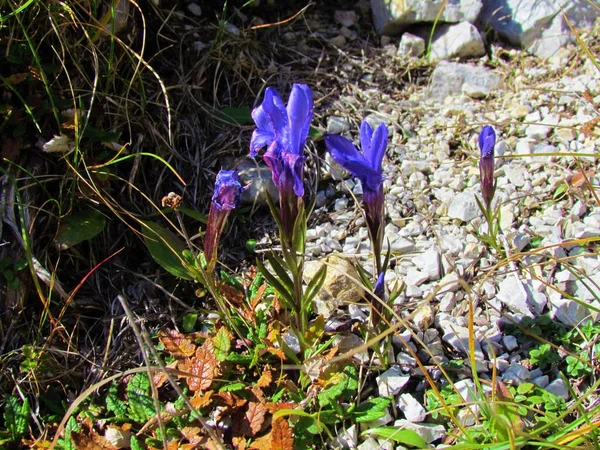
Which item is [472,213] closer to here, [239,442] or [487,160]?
[487,160]

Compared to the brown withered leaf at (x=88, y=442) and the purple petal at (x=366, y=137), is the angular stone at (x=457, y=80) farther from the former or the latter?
the brown withered leaf at (x=88, y=442)

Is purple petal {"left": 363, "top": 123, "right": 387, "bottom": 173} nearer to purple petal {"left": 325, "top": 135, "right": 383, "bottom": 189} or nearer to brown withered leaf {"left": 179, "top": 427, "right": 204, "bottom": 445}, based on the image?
purple petal {"left": 325, "top": 135, "right": 383, "bottom": 189}

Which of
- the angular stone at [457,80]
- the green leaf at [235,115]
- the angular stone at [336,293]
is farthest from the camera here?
the angular stone at [457,80]

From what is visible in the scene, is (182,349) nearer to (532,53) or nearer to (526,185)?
(526,185)

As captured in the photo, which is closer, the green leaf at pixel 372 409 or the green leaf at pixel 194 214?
the green leaf at pixel 372 409

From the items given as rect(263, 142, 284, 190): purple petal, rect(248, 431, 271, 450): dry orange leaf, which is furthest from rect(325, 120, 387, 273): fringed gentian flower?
rect(248, 431, 271, 450): dry orange leaf

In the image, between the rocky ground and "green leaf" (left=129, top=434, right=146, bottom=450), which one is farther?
the rocky ground

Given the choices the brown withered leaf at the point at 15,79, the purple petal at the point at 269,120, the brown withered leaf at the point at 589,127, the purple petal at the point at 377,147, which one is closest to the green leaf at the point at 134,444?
the purple petal at the point at 269,120
